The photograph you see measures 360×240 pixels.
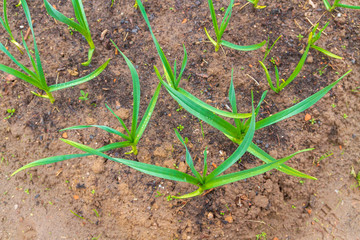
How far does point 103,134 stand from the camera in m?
1.49

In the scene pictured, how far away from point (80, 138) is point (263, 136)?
105 cm

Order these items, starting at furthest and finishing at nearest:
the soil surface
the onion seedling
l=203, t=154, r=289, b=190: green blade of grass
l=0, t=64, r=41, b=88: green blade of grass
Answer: the soil surface
l=0, t=64, r=41, b=88: green blade of grass
the onion seedling
l=203, t=154, r=289, b=190: green blade of grass

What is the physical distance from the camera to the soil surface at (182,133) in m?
1.39

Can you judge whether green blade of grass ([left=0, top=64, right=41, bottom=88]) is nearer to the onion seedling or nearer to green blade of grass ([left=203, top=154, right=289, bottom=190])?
the onion seedling

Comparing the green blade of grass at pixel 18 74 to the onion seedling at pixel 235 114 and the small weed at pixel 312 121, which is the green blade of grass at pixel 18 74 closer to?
the onion seedling at pixel 235 114

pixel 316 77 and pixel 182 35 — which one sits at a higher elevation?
pixel 182 35

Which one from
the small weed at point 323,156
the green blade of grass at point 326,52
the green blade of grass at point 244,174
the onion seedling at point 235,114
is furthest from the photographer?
the green blade of grass at point 326,52

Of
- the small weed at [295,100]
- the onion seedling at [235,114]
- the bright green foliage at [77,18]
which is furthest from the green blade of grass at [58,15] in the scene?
the small weed at [295,100]

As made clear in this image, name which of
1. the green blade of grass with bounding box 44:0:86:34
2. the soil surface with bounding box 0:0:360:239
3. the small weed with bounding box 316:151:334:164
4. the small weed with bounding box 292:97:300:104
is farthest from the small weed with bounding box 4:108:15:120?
the small weed with bounding box 316:151:334:164

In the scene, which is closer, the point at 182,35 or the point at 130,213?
the point at 130,213

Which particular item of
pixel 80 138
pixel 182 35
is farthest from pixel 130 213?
pixel 182 35

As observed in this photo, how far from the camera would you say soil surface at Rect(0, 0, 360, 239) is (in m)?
1.39

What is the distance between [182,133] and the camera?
1502 mm

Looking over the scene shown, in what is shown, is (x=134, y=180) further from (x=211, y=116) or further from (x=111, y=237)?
(x=211, y=116)
